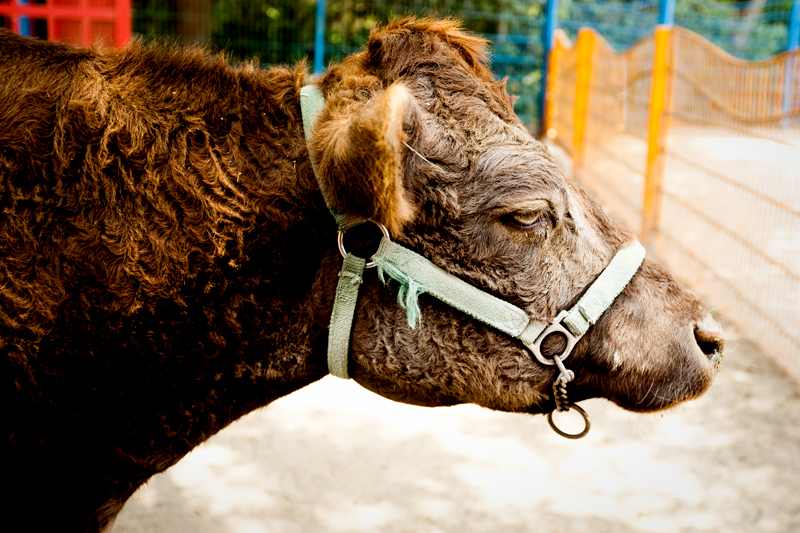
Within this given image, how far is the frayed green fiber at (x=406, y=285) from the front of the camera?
1.95 metres

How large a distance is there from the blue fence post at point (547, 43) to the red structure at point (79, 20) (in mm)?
9962

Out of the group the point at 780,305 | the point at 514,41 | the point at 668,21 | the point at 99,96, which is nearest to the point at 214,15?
the point at 514,41

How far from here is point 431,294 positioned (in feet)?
6.54

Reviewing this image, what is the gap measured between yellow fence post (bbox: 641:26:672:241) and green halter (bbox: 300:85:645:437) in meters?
5.95

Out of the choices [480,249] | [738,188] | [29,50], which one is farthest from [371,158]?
[738,188]

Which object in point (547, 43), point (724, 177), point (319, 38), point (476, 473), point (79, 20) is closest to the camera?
point (476, 473)

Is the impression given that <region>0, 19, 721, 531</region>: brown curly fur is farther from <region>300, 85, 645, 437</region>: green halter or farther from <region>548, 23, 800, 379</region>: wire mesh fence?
<region>548, 23, 800, 379</region>: wire mesh fence

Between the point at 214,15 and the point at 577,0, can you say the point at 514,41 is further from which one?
the point at 214,15

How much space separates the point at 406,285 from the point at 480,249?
222mm

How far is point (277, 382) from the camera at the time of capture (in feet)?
6.84

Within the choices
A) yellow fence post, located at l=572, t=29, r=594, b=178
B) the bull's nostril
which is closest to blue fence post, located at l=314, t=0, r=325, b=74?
yellow fence post, located at l=572, t=29, r=594, b=178

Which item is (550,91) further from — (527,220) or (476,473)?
(527,220)

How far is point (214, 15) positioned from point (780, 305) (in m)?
10.3

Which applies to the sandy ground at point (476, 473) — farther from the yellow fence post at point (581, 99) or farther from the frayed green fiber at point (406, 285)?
the yellow fence post at point (581, 99)
